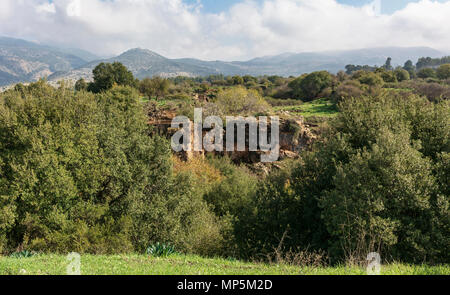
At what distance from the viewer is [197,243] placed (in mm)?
15859

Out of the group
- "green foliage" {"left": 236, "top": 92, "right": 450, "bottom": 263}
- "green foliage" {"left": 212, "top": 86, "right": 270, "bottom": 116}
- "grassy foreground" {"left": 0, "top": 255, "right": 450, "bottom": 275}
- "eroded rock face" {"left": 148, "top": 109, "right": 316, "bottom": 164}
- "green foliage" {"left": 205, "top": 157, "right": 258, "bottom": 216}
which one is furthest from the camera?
"green foliage" {"left": 212, "top": 86, "right": 270, "bottom": 116}

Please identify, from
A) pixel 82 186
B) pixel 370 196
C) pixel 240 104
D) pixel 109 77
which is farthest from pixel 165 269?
pixel 109 77

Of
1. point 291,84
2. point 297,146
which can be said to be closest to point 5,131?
point 297,146

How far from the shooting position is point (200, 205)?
19.3m

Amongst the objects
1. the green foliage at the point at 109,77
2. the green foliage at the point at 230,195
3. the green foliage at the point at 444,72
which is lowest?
the green foliage at the point at 230,195

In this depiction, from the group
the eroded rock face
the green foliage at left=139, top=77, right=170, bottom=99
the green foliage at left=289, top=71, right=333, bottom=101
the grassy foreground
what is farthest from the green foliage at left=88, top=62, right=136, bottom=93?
the grassy foreground

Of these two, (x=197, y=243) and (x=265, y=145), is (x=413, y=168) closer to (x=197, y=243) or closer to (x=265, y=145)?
(x=197, y=243)

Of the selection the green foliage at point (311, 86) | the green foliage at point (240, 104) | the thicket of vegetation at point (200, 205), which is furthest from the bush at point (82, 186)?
the green foliage at point (311, 86)

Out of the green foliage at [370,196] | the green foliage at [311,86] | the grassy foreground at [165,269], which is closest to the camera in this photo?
the grassy foreground at [165,269]

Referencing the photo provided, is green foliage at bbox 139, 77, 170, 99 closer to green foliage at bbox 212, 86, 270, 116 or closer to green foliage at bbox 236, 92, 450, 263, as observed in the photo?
green foliage at bbox 212, 86, 270, 116

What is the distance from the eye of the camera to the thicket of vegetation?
9.58 meters

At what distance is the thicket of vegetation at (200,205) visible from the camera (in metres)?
9.58

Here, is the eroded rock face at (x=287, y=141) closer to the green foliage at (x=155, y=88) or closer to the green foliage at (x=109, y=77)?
the green foliage at (x=155, y=88)

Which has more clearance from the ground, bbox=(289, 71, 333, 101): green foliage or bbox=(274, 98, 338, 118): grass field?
bbox=(289, 71, 333, 101): green foliage
